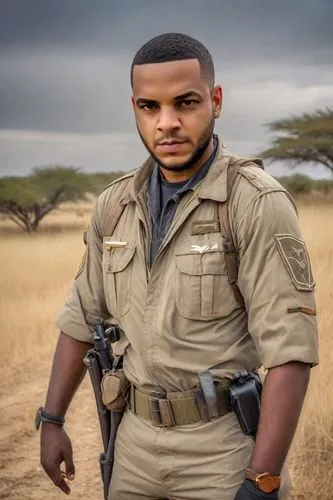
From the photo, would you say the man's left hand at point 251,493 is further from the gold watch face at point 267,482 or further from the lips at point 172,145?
the lips at point 172,145

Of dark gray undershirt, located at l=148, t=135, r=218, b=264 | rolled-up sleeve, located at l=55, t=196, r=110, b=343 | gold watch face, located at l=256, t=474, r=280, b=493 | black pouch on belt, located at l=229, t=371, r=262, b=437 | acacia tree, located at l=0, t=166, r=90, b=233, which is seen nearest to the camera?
gold watch face, located at l=256, t=474, r=280, b=493

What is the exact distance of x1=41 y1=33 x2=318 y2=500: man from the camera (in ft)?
5.49

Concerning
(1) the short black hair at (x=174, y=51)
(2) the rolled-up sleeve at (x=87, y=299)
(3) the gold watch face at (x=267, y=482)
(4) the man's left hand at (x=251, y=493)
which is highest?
(1) the short black hair at (x=174, y=51)

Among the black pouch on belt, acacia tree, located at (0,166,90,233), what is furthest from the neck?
acacia tree, located at (0,166,90,233)

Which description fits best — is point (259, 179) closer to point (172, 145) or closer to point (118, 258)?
point (172, 145)

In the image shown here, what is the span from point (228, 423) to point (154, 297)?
1.12ft

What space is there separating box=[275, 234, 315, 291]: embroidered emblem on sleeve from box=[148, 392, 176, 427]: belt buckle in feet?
1.38

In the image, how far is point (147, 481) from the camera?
1894 millimetres

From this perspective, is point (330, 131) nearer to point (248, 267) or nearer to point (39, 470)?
point (39, 470)

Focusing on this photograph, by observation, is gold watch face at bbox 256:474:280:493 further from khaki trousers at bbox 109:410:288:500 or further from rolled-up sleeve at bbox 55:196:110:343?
rolled-up sleeve at bbox 55:196:110:343

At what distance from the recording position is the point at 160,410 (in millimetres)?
1824

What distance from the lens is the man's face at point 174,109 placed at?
1767mm

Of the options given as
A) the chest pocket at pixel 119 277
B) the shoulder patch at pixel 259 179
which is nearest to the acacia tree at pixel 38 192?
the chest pocket at pixel 119 277

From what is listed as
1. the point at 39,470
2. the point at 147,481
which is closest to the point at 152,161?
the point at 147,481
